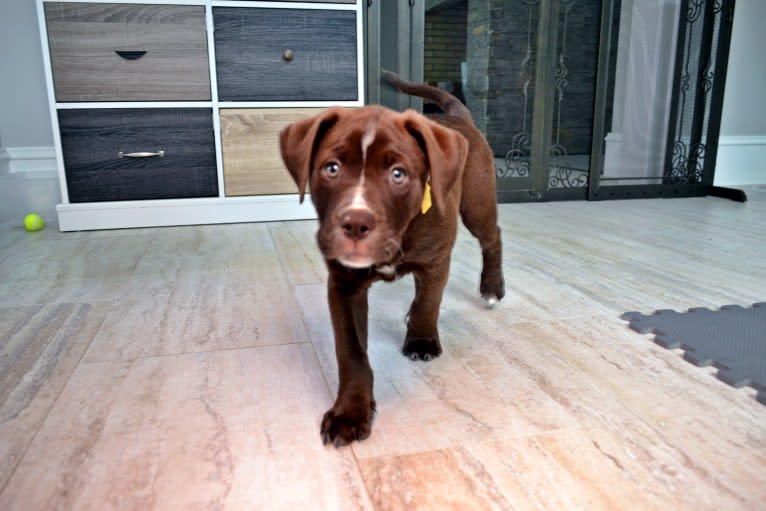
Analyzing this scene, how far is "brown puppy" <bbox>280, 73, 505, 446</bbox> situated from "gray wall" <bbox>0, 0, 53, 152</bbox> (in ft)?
10.1

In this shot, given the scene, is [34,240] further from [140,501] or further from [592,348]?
[592,348]

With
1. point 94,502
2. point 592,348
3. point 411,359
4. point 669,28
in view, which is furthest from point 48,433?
point 669,28

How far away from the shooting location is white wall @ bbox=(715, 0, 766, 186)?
15.9 feet

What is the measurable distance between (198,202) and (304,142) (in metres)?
2.27

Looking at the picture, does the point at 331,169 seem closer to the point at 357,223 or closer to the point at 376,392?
the point at 357,223

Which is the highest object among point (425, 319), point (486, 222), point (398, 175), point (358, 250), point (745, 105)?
point (745, 105)

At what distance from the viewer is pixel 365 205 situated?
1.07 meters

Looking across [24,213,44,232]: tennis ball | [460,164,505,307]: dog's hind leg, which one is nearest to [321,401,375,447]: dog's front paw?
[460,164,505,307]: dog's hind leg

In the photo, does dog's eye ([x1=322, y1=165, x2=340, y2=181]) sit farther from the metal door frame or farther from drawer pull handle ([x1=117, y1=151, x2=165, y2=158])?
the metal door frame

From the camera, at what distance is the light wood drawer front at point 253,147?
3.23 metres

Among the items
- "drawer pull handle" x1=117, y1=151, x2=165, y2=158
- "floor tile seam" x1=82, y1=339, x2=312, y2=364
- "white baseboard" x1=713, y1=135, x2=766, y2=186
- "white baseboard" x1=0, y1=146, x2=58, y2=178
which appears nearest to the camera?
"floor tile seam" x1=82, y1=339, x2=312, y2=364

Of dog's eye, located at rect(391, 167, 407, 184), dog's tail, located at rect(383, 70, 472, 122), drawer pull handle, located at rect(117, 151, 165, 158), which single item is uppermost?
dog's tail, located at rect(383, 70, 472, 122)

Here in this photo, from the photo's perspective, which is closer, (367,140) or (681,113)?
(367,140)

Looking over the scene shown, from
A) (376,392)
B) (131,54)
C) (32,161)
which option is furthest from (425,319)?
(32,161)
